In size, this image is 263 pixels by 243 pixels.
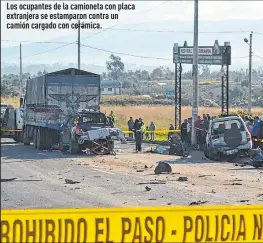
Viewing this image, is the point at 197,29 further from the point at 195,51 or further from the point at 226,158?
the point at 226,158

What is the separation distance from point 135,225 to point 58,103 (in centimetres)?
152

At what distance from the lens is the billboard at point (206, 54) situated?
20.9 feet

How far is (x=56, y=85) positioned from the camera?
685cm

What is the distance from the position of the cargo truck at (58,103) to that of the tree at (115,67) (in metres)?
A: 0.30

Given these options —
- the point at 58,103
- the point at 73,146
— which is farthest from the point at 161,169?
the point at 58,103

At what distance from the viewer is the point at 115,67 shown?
231 inches

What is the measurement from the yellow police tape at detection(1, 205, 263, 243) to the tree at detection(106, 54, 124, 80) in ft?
3.68

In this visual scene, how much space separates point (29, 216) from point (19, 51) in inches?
44.5

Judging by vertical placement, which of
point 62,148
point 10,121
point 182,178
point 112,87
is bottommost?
point 182,178

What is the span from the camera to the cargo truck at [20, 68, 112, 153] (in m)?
6.32

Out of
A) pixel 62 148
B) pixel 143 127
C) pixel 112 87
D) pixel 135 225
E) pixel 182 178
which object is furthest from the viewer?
pixel 143 127

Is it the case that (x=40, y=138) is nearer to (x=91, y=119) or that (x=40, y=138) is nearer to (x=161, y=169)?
(x=91, y=119)

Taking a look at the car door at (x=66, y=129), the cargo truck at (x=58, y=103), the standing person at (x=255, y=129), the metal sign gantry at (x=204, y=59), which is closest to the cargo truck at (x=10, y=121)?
the cargo truck at (x=58, y=103)

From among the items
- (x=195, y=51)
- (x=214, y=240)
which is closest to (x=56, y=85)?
(x=195, y=51)
